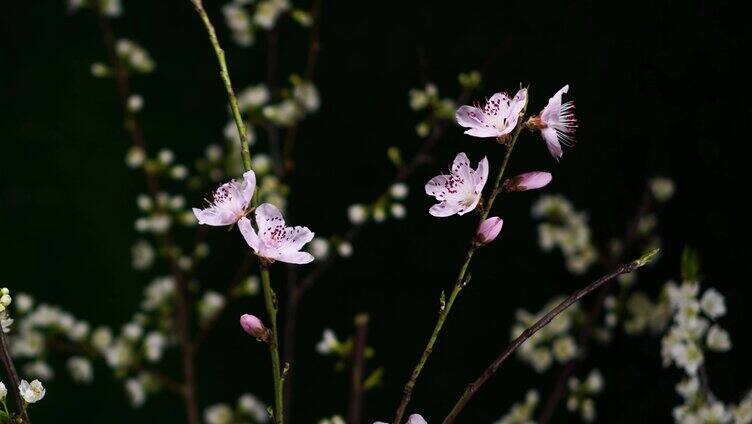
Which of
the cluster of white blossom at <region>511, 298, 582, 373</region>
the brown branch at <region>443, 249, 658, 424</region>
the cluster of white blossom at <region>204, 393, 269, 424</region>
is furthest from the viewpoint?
the cluster of white blossom at <region>204, 393, 269, 424</region>

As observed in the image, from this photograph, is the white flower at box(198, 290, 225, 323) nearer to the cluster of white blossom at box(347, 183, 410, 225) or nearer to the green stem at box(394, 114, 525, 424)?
the cluster of white blossom at box(347, 183, 410, 225)

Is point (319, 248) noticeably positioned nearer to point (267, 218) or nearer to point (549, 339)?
point (549, 339)

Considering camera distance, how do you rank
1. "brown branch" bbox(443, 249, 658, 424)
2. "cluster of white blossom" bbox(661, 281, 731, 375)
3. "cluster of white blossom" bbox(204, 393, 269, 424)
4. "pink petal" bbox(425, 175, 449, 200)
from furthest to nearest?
"cluster of white blossom" bbox(204, 393, 269, 424), "cluster of white blossom" bbox(661, 281, 731, 375), "pink petal" bbox(425, 175, 449, 200), "brown branch" bbox(443, 249, 658, 424)

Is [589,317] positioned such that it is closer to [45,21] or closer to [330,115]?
[330,115]

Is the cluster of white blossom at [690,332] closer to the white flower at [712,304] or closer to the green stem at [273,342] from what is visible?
the white flower at [712,304]

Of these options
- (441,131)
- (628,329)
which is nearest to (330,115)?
(441,131)

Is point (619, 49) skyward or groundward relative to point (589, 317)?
skyward

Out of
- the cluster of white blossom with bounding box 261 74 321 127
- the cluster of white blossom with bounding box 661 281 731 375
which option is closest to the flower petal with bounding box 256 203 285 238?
the cluster of white blossom with bounding box 661 281 731 375
